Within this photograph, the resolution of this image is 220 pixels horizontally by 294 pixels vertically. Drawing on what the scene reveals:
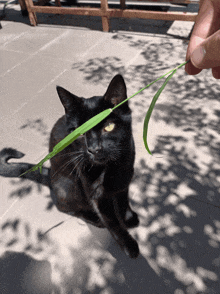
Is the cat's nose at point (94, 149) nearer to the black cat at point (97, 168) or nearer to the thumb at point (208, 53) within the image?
→ the black cat at point (97, 168)

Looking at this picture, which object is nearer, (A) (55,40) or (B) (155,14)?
(B) (155,14)

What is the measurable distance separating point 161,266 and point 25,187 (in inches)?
79.8

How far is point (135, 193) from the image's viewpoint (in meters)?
2.74

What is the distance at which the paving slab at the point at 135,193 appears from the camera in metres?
2.10

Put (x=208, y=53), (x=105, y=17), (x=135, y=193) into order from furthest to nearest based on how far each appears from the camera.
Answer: (x=105, y=17)
(x=135, y=193)
(x=208, y=53)

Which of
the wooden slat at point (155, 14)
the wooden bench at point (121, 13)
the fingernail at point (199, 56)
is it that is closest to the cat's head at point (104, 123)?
the fingernail at point (199, 56)

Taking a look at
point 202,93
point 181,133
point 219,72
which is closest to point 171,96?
point 202,93

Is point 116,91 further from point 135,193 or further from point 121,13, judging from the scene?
point 121,13

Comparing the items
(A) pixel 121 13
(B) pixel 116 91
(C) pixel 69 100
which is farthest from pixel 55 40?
(B) pixel 116 91

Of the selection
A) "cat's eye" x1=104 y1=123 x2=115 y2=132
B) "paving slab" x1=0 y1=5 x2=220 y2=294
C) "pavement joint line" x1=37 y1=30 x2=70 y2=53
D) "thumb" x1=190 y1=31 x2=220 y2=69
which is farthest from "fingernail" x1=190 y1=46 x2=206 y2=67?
"pavement joint line" x1=37 y1=30 x2=70 y2=53

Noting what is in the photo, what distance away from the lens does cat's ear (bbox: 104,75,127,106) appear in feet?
5.84

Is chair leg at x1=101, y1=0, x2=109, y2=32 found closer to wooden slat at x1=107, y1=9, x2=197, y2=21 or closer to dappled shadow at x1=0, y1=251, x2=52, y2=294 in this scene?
wooden slat at x1=107, y1=9, x2=197, y2=21

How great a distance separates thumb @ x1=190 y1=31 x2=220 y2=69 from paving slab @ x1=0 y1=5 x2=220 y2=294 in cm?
184

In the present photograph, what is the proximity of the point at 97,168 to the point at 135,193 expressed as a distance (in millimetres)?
893
